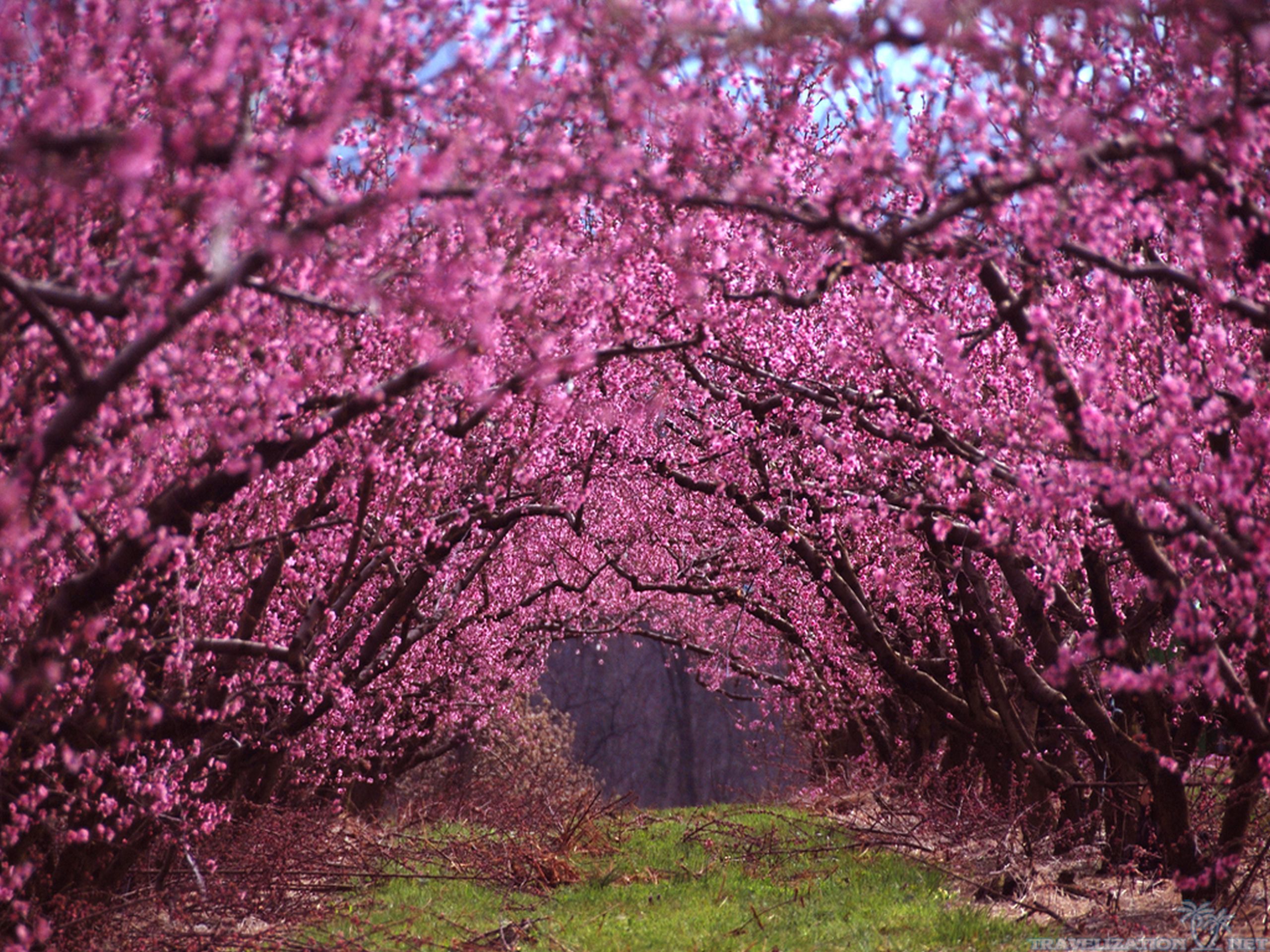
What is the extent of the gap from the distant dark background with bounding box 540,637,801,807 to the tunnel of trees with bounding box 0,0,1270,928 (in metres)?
19.9

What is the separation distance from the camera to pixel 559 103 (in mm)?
4188

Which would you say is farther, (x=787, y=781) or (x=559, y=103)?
(x=787, y=781)

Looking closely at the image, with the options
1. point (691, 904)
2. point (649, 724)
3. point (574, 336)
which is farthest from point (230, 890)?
point (649, 724)

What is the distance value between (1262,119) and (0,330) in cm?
468

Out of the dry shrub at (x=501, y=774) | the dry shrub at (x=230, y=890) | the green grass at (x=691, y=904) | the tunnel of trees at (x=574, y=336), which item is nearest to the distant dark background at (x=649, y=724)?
the dry shrub at (x=501, y=774)

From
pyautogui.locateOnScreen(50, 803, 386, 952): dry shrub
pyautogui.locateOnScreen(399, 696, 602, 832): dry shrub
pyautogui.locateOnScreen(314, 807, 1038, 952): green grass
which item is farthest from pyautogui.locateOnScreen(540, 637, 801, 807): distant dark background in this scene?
pyautogui.locateOnScreen(50, 803, 386, 952): dry shrub

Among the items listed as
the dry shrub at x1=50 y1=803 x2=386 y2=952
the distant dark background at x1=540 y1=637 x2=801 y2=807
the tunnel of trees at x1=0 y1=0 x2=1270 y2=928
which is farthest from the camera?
the distant dark background at x1=540 y1=637 x2=801 y2=807

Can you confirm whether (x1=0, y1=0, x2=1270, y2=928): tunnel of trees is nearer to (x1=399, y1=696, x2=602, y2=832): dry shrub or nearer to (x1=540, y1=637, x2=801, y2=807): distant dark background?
(x1=399, y1=696, x2=602, y2=832): dry shrub

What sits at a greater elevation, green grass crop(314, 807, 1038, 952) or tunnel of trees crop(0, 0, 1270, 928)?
tunnel of trees crop(0, 0, 1270, 928)

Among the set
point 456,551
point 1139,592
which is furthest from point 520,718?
point 1139,592

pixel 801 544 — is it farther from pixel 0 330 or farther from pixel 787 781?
pixel 787 781

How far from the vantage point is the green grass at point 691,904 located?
7555 mm

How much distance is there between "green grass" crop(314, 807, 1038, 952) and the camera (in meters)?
7.55

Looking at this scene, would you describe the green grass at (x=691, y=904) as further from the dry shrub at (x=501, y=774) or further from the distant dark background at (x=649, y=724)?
the distant dark background at (x=649, y=724)
